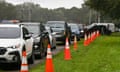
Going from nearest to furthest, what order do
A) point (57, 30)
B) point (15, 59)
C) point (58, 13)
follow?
point (15, 59) → point (57, 30) → point (58, 13)

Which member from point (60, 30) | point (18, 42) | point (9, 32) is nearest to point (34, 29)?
point (9, 32)

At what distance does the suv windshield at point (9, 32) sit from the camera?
17.1 metres

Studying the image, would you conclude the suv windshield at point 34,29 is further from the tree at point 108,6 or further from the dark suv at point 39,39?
the tree at point 108,6

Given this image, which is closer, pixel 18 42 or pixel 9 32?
pixel 18 42

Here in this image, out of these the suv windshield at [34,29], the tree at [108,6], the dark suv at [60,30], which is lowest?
the dark suv at [60,30]

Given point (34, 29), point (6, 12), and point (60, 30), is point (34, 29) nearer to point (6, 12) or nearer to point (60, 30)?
point (60, 30)

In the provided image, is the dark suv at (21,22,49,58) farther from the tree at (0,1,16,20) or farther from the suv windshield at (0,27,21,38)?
the tree at (0,1,16,20)

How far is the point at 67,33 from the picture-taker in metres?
34.3

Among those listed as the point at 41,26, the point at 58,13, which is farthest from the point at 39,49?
the point at 58,13

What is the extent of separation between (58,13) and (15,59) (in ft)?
506

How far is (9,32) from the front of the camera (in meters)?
17.5

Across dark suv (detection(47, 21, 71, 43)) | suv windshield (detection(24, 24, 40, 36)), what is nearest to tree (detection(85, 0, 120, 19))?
dark suv (detection(47, 21, 71, 43))

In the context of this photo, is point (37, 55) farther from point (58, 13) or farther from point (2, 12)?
point (58, 13)

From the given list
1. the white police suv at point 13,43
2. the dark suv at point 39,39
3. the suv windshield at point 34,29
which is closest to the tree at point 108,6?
the dark suv at point 39,39
